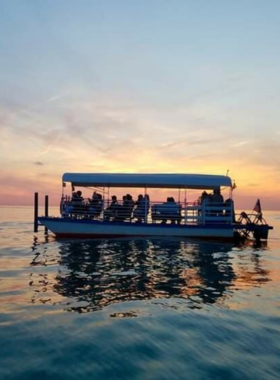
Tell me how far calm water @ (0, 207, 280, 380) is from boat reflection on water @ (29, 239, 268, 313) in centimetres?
3

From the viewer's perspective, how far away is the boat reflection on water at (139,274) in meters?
9.24

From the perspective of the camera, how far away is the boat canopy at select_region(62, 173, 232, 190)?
74.0ft

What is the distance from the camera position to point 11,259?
15.4 m

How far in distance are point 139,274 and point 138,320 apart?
470 centimetres

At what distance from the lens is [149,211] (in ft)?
76.0

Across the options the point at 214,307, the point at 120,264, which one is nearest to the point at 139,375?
the point at 214,307

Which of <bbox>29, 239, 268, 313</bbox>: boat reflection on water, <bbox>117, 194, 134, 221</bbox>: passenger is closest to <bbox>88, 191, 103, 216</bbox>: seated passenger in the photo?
<bbox>117, 194, 134, 221</bbox>: passenger

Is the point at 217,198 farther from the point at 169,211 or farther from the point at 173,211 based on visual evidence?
the point at 169,211

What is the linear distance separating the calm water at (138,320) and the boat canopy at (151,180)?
857cm

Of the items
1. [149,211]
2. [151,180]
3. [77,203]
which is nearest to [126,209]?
[149,211]

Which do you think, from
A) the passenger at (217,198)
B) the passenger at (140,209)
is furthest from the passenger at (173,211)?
the passenger at (217,198)

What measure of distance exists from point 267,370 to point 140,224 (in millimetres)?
16958

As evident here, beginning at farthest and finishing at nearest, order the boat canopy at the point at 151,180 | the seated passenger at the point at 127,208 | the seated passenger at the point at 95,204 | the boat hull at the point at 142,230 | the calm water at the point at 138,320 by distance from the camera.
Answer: the seated passenger at the point at 95,204 → the seated passenger at the point at 127,208 → the boat canopy at the point at 151,180 → the boat hull at the point at 142,230 → the calm water at the point at 138,320

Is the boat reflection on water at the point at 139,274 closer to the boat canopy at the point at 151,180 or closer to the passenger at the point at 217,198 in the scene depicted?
the passenger at the point at 217,198
